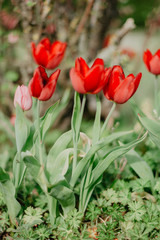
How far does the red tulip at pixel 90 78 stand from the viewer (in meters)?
0.83

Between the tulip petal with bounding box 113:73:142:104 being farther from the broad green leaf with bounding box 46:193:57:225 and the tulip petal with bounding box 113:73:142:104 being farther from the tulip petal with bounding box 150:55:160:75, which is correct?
the broad green leaf with bounding box 46:193:57:225

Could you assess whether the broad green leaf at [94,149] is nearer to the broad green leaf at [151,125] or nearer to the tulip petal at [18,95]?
the broad green leaf at [151,125]

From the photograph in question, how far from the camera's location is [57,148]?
A: 1.04 m

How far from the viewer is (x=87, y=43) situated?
2504 mm

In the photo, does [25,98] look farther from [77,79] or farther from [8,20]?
[8,20]

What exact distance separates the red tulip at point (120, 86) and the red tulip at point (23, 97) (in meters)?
0.29

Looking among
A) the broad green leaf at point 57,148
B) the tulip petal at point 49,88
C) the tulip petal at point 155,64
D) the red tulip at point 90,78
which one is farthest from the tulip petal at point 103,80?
the tulip petal at point 155,64

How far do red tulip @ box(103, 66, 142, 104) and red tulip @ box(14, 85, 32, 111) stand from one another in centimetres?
29

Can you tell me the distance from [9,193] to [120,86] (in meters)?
0.59

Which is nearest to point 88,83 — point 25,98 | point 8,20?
point 25,98

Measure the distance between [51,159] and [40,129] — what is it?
0.13m

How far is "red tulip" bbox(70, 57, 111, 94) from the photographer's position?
826 mm

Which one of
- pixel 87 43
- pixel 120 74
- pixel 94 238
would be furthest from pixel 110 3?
pixel 94 238

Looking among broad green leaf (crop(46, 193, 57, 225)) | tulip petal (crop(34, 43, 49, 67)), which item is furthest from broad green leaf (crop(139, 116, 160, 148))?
tulip petal (crop(34, 43, 49, 67))
